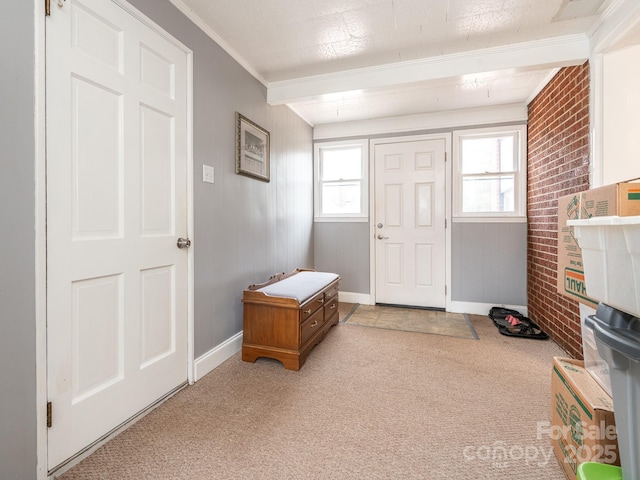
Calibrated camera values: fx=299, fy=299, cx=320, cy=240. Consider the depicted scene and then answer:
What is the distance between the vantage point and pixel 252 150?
2.65 m

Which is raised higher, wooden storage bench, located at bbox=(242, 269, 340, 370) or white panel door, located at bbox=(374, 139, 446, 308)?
white panel door, located at bbox=(374, 139, 446, 308)

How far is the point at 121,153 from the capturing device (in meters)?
1.54

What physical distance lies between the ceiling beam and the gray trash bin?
7.12ft

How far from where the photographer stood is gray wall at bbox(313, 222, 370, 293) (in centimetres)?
405

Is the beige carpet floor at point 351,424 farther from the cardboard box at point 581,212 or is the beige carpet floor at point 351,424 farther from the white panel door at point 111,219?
the cardboard box at point 581,212

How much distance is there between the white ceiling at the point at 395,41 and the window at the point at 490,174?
0.59m

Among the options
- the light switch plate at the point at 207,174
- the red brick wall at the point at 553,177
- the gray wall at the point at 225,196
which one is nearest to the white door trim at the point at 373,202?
the red brick wall at the point at 553,177

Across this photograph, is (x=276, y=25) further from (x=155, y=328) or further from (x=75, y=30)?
(x=155, y=328)

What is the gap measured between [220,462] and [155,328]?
2.68 feet

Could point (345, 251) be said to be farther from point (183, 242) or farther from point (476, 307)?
point (183, 242)

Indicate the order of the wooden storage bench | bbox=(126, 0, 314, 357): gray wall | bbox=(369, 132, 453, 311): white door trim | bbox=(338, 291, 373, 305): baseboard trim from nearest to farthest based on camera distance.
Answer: bbox=(126, 0, 314, 357): gray wall < the wooden storage bench < bbox=(369, 132, 453, 311): white door trim < bbox=(338, 291, 373, 305): baseboard trim

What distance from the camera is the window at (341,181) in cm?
404

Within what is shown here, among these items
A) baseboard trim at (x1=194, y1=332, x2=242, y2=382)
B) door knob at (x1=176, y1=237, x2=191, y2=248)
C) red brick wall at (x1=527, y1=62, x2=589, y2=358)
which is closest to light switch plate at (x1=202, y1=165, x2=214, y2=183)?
door knob at (x1=176, y1=237, x2=191, y2=248)

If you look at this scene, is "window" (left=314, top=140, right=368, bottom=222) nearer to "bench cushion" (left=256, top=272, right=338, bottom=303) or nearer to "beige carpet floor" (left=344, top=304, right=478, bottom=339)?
"beige carpet floor" (left=344, top=304, right=478, bottom=339)
